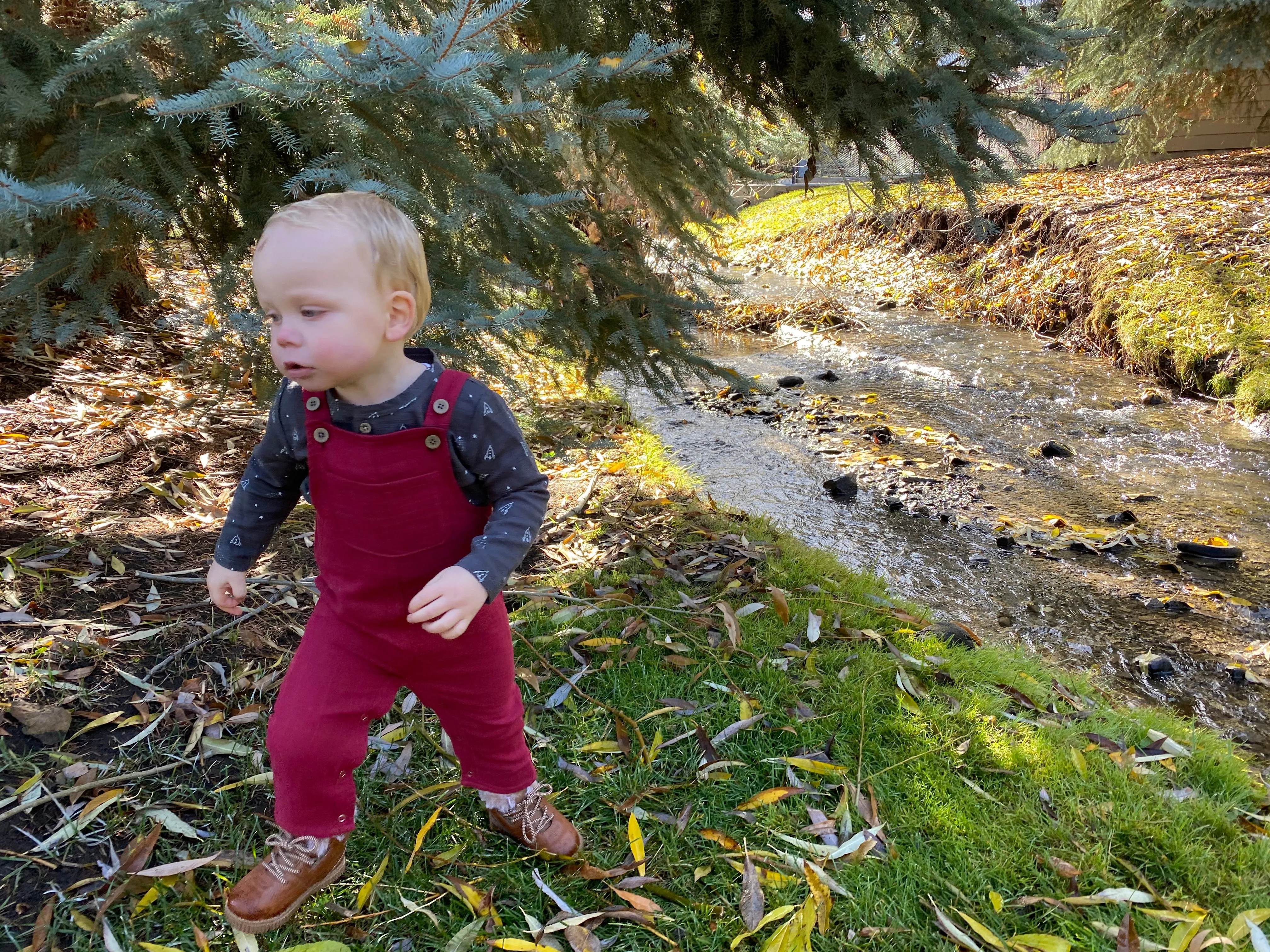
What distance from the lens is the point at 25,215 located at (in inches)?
72.5

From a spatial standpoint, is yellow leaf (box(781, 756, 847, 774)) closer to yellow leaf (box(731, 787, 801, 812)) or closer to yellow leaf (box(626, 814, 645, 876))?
yellow leaf (box(731, 787, 801, 812))

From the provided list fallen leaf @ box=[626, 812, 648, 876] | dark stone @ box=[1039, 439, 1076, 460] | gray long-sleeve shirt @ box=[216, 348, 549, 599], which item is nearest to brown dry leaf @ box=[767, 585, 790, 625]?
fallen leaf @ box=[626, 812, 648, 876]

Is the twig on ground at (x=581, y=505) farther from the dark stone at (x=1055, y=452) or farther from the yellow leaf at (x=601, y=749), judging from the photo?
the dark stone at (x=1055, y=452)

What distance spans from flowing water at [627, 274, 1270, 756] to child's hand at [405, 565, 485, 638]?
3.01 meters

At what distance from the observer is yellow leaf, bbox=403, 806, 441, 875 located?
6.91 ft

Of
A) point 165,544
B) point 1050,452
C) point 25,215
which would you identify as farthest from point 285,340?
point 1050,452

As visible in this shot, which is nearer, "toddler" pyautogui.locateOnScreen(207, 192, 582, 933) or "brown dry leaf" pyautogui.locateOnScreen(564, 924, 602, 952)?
"toddler" pyautogui.locateOnScreen(207, 192, 582, 933)

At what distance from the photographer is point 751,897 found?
207 cm

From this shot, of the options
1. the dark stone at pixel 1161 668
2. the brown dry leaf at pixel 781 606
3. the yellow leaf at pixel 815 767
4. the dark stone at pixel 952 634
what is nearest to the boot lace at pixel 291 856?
the yellow leaf at pixel 815 767

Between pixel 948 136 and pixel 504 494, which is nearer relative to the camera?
pixel 504 494

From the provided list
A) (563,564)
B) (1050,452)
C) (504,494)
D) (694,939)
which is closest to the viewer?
(504,494)

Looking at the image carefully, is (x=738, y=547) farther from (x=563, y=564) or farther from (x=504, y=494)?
(x=504, y=494)

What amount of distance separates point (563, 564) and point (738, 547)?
87 centimetres

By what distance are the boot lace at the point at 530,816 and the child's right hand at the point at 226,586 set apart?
886 mm
